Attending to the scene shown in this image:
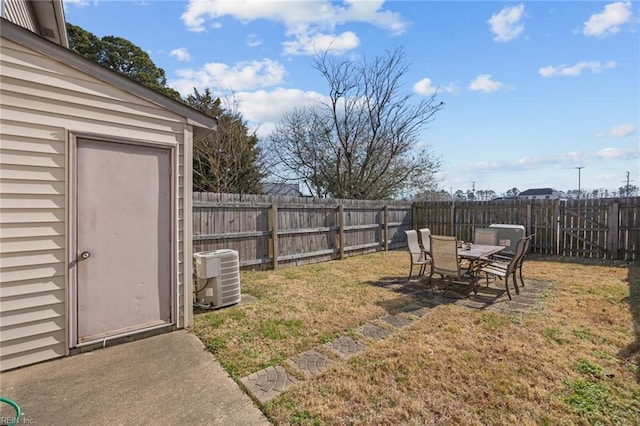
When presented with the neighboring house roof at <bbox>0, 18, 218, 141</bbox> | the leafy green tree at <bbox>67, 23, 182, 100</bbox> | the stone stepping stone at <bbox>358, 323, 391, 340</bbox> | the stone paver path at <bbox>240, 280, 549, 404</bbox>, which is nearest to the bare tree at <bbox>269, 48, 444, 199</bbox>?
the leafy green tree at <bbox>67, 23, 182, 100</bbox>

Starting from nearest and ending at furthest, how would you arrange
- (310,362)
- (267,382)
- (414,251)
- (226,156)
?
(267,382) → (310,362) → (414,251) → (226,156)

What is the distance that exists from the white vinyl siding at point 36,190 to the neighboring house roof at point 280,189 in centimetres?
1240

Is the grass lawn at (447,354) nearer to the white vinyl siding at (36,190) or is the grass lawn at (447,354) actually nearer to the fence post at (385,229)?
the white vinyl siding at (36,190)

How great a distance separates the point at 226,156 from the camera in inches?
492

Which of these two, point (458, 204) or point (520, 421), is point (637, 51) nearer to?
point (458, 204)

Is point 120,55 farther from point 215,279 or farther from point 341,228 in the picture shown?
point 215,279

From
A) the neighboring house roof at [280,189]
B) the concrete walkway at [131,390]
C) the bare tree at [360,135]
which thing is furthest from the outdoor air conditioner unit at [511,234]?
the neighboring house roof at [280,189]

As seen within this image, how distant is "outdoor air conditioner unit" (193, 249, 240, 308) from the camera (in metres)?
4.32

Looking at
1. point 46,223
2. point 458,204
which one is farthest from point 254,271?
point 458,204

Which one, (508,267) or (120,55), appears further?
(120,55)

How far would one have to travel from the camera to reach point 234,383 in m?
2.50

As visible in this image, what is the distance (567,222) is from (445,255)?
7297mm

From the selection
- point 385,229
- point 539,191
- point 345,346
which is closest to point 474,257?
point 345,346

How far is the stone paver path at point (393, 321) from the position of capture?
2539 mm
